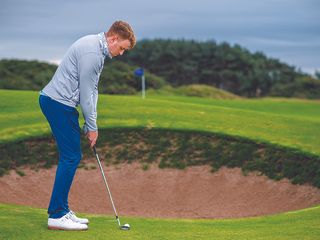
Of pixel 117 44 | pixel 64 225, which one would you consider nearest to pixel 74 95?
pixel 117 44

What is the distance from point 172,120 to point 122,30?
11.6m

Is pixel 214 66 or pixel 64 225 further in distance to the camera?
pixel 214 66

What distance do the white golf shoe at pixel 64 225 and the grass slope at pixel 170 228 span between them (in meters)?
0.10

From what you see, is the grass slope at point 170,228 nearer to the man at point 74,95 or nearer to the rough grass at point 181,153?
the man at point 74,95

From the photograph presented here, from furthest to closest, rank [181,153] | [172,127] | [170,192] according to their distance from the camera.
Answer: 1. [172,127]
2. [181,153]
3. [170,192]

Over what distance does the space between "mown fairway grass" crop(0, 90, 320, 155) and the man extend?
9.07 metres

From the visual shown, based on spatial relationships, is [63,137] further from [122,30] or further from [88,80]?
[122,30]

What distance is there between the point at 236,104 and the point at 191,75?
52.5 meters

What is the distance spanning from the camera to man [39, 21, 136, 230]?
9.09 metres

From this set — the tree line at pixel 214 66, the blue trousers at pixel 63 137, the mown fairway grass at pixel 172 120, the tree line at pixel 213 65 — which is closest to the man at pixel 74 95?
the blue trousers at pixel 63 137

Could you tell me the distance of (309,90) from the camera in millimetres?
70000

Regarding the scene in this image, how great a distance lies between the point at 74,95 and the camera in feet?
30.4

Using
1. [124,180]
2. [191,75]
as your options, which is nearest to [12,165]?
[124,180]

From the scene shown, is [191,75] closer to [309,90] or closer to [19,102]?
[309,90]
